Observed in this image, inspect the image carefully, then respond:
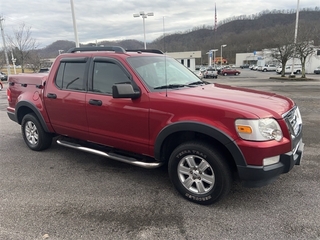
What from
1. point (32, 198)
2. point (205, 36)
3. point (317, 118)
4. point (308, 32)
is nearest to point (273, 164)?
point (32, 198)

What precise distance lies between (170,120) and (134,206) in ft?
3.81

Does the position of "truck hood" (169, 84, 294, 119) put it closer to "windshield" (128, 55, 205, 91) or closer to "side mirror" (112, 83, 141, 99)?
"windshield" (128, 55, 205, 91)

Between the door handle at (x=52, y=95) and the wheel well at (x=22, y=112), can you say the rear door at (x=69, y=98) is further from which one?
the wheel well at (x=22, y=112)

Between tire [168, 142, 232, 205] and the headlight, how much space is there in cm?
43

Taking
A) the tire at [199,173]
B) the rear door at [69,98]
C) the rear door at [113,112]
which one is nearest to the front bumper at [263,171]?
the tire at [199,173]

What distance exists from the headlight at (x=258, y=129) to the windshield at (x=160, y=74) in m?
1.26

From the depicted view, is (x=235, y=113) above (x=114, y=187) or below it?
above

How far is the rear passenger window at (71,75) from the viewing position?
167 inches

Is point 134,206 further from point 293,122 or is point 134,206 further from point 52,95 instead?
point 52,95

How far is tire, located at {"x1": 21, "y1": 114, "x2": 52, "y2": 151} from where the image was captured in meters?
5.08

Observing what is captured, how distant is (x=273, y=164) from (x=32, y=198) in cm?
305

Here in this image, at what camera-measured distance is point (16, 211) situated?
10.5 ft

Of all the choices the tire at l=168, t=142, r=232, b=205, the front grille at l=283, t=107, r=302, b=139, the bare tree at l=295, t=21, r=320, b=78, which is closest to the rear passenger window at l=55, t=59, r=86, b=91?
the tire at l=168, t=142, r=232, b=205

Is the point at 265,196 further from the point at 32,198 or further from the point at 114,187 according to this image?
the point at 32,198
